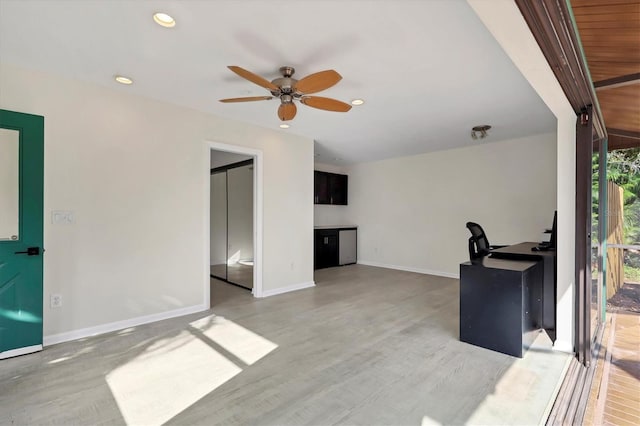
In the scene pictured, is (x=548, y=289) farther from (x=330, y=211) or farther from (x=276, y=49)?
(x=330, y=211)

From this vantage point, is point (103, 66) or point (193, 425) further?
point (103, 66)

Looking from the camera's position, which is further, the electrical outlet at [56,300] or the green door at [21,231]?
the electrical outlet at [56,300]

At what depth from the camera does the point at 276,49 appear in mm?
2330

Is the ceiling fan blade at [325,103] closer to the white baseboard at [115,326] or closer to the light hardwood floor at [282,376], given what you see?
the light hardwood floor at [282,376]

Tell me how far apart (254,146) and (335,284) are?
103 inches

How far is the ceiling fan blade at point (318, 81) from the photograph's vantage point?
2.22 metres

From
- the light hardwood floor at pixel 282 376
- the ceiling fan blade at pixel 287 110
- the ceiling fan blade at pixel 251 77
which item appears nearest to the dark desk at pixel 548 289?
the light hardwood floor at pixel 282 376

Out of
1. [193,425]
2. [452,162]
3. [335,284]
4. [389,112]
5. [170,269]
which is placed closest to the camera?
[193,425]

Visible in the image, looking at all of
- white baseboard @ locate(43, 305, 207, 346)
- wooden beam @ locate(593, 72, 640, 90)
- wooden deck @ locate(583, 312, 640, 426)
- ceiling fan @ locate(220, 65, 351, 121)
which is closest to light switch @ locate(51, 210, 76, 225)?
white baseboard @ locate(43, 305, 207, 346)

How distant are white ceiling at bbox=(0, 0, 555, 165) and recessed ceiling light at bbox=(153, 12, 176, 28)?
0.11 feet

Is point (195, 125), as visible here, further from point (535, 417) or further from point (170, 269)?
point (535, 417)

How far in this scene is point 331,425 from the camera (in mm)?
1717

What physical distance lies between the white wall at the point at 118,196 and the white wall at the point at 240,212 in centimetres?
82

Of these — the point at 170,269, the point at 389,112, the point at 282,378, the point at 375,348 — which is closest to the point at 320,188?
the point at 389,112
